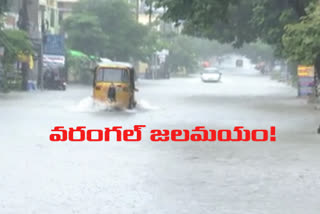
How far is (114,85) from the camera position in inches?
1267

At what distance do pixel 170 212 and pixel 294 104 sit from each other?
2870 cm

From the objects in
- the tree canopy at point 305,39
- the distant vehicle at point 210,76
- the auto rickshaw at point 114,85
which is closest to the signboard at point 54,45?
the auto rickshaw at point 114,85

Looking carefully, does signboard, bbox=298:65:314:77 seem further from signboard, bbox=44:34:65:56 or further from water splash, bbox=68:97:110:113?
signboard, bbox=44:34:65:56

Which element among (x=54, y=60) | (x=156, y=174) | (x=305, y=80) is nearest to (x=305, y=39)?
(x=156, y=174)

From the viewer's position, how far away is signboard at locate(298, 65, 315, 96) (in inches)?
1679

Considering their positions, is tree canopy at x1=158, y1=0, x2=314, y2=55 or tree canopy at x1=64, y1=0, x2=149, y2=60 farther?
tree canopy at x1=64, y1=0, x2=149, y2=60

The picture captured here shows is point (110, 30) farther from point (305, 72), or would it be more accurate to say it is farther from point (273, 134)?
point (273, 134)

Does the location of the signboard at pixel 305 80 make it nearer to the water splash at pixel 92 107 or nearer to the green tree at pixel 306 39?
the water splash at pixel 92 107

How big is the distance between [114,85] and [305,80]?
49.2ft

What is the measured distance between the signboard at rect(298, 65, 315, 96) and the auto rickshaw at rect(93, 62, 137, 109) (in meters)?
12.5

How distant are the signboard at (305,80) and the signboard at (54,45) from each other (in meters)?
18.0

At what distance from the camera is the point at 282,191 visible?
12172 millimetres

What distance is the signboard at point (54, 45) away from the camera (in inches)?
2201

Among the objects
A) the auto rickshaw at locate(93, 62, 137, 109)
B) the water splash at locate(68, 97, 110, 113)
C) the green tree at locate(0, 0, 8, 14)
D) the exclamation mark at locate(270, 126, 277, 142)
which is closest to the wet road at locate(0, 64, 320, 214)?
the exclamation mark at locate(270, 126, 277, 142)
